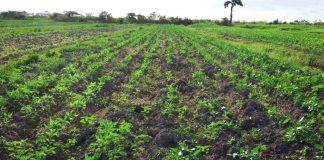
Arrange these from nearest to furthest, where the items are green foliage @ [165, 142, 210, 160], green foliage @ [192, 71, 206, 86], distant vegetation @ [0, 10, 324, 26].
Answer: green foliage @ [165, 142, 210, 160]
green foliage @ [192, 71, 206, 86]
distant vegetation @ [0, 10, 324, 26]

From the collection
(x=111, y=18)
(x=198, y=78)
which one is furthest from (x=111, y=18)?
(x=198, y=78)

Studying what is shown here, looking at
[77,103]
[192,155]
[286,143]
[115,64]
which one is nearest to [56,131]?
[77,103]

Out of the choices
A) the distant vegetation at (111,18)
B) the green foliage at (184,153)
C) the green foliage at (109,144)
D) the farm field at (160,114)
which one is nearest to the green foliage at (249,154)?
the farm field at (160,114)

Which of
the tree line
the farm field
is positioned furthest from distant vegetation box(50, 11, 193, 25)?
the farm field

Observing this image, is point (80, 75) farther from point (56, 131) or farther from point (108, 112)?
point (56, 131)

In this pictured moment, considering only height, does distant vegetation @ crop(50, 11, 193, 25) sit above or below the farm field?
above

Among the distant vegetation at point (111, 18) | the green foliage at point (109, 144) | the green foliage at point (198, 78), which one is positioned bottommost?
the green foliage at point (109, 144)

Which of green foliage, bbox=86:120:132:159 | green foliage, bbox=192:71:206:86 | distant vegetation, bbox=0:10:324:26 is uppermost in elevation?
distant vegetation, bbox=0:10:324:26

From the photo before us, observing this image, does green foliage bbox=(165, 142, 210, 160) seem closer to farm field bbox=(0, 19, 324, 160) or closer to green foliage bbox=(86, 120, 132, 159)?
farm field bbox=(0, 19, 324, 160)

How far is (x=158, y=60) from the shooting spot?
1578cm

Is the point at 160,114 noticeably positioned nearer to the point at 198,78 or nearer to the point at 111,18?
the point at 198,78

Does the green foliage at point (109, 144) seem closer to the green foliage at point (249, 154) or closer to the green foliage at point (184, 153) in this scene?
the green foliage at point (184, 153)

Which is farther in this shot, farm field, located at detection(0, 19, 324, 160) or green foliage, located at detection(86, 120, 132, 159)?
farm field, located at detection(0, 19, 324, 160)

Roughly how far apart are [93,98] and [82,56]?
26.1 feet
